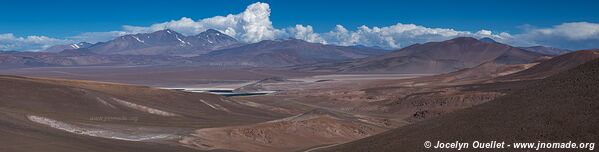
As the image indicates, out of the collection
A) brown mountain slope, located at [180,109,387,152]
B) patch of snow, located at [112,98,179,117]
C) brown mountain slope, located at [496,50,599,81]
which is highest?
brown mountain slope, located at [496,50,599,81]

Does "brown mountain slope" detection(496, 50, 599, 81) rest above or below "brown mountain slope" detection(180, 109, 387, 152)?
above

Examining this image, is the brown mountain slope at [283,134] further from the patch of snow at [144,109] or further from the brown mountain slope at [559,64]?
the brown mountain slope at [559,64]

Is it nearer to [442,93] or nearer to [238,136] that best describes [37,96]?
[238,136]

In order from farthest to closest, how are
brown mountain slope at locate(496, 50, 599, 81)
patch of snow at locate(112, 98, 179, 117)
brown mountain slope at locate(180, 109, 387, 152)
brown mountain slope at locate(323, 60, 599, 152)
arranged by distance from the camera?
1. brown mountain slope at locate(496, 50, 599, 81)
2. patch of snow at locate(112, 98, 179, 117)
3. brown mountain slope at locate(180, 109, 387, 152)
4. brown mountain slope at locate(323, 60, 599, 152)

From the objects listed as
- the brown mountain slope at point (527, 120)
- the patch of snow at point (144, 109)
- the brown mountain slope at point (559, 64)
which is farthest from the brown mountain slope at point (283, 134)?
the brown mountain slope at point (559, 64)

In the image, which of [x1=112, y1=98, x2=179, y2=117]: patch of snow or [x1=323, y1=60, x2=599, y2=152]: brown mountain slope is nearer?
[x1=323, y1=60, x2=599, y2=152]: brown mountain slope

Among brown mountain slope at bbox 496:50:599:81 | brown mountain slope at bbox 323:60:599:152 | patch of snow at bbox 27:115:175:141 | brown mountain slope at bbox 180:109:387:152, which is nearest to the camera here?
brown mountain slope at bbox 323:60:599:152

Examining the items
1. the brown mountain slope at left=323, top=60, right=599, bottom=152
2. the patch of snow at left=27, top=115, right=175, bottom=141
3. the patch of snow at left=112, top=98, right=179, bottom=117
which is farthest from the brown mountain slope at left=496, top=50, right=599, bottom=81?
the brown mountain slope at left=323, top=60, right=599, bottom=152

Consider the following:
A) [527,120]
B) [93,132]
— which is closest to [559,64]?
[93,132]

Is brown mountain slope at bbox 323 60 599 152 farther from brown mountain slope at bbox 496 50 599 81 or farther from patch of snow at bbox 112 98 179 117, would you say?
brown mountain slope at bbox 496 50 599 81

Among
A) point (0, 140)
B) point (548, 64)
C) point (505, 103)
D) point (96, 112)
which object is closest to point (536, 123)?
point (505, 103)
